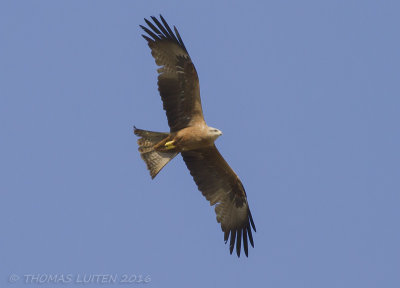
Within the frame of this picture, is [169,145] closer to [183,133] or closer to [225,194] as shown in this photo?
[183,133]

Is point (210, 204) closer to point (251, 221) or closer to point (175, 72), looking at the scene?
point (251, 221)

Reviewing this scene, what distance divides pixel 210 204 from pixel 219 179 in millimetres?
523

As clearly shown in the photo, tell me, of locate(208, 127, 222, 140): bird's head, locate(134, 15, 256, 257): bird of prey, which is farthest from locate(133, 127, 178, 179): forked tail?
locate(208, 127, 222, 140): bird's head

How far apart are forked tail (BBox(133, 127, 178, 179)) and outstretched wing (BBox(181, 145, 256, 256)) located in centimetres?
66

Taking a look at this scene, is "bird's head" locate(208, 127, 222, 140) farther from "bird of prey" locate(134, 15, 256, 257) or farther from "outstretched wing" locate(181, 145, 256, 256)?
"outstretched wing" locate(181, 145, 256, 256)

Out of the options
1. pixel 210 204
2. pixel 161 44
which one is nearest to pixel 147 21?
pixel 161 44

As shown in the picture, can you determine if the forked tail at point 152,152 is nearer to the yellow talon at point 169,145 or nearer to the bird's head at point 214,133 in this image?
the yellow talon at point 169,145

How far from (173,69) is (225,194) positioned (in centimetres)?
282

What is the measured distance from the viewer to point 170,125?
1476 cm

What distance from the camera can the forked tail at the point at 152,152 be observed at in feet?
48.7

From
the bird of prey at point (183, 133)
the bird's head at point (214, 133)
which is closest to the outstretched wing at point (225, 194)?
the bird of prey at point (183, 133)

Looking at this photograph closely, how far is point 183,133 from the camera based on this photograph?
14555 mm

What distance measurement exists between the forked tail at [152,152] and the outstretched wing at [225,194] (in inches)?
26.0

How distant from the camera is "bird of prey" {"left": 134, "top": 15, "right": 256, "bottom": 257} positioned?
14438 millimetres
